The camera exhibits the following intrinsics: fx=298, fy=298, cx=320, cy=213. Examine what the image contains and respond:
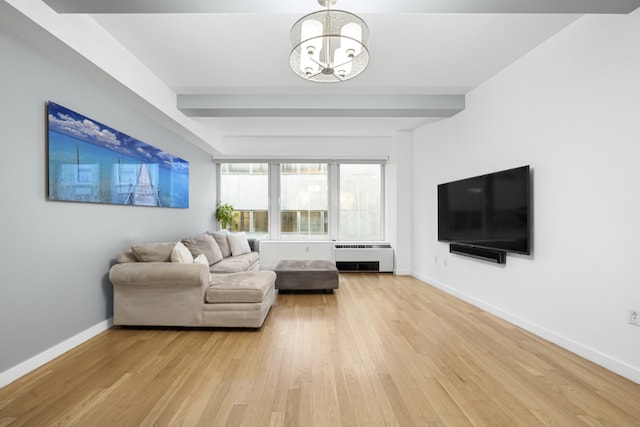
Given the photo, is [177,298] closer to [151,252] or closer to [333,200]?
[151,252]

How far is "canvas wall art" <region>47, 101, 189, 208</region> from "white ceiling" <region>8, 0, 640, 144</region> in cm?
84

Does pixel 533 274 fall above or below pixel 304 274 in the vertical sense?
above

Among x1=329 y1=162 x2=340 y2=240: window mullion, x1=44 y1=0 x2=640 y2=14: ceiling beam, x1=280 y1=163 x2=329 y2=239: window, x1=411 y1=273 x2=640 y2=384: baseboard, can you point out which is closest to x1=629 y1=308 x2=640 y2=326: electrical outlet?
x1=411 y1=273 x2=640 y2=384: baseboard

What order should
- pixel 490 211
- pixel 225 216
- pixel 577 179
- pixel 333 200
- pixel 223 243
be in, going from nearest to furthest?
pixel 577 179 < pixel 490 211 < pixel 223 243 < pixel 225 216 < pixel 333 200

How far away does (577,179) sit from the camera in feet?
8.16

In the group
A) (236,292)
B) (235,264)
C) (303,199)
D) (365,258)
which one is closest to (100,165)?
(236,292)

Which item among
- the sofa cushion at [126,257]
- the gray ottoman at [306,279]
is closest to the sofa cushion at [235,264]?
the gray ottoman at [306,279]

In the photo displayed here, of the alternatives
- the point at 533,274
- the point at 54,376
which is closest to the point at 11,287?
the point at 54,376

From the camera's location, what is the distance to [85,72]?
2633mm

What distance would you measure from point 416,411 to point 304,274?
2697 mm

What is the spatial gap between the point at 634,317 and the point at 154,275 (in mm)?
3862

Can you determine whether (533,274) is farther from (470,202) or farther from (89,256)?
(89,256)

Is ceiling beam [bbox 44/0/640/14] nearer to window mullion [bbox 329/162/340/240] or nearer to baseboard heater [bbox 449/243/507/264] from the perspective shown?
baseboard heater [bbox 449/243/507/264]

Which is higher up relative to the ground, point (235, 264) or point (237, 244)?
point (237, 244)
